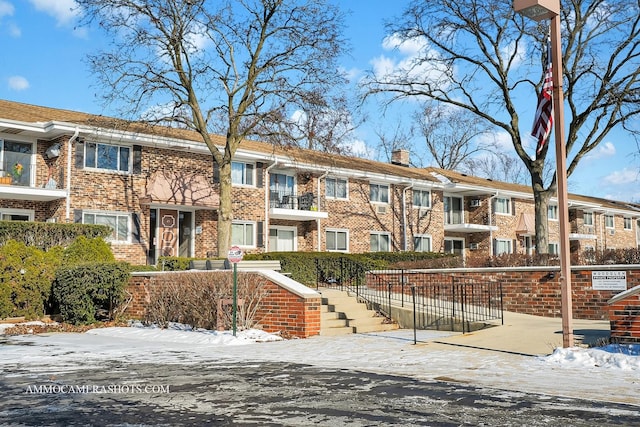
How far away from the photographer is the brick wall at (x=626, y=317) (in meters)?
9.78

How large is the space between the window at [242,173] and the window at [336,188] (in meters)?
4.84

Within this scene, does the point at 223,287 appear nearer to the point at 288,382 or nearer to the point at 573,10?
the point at 288,382

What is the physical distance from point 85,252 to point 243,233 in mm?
10124

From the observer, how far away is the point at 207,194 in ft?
85.3

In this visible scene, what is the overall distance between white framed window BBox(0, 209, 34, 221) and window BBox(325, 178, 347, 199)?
1415cm

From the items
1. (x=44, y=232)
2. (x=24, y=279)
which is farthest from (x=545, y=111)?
(x=44, y=232)

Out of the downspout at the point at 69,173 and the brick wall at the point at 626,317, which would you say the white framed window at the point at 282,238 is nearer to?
the downspout at the point at 69,173

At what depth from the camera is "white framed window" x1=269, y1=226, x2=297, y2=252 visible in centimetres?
2961

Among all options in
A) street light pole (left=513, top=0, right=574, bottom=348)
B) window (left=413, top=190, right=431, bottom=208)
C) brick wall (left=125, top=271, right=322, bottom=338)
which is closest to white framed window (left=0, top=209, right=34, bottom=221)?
brick wall (left=125, top=271, right=322, bottom=338)

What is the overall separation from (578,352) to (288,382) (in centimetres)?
460

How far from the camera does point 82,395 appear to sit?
22.7 feet

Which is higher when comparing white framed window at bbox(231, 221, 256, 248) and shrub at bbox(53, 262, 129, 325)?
white framed window at bbox(231, 221, 256, 248)

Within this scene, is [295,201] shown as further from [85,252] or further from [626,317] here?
[626,317]

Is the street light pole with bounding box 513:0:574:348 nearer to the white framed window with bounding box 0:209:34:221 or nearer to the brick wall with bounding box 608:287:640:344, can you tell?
the brick wall with bounding box 608:287:640:344
